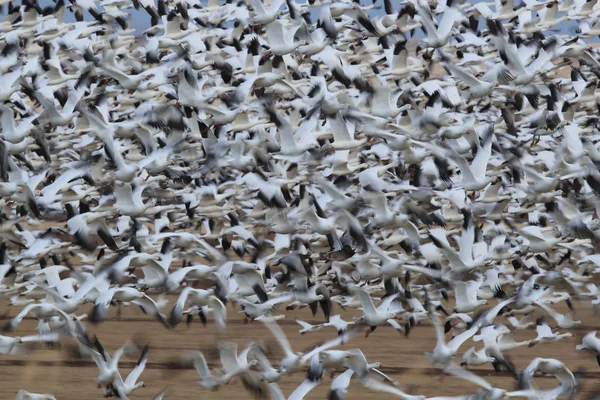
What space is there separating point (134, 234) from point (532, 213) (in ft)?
10.8

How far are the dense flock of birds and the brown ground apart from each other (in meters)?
0.15

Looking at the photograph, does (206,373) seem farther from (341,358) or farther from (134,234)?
(134,234)

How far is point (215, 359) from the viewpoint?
7996 mm

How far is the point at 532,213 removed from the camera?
888 cm

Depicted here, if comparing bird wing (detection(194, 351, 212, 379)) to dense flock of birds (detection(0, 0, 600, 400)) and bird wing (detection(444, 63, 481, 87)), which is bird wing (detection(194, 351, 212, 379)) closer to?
dense flock of birds (detection(0, 0, 600, 400))

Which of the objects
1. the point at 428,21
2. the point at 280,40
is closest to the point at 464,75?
the point at 428,21

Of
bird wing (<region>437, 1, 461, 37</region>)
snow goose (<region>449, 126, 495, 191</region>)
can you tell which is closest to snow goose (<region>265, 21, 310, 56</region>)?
bird wing (<region>437, 1, 461, 37</region>)

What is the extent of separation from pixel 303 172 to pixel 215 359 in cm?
157

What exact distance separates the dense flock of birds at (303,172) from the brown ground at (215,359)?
146 mm

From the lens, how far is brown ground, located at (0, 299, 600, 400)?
7078 millimetres

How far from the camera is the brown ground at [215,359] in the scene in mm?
7078

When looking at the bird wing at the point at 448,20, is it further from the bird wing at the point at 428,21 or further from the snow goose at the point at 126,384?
the snow goose at the point at 126,384

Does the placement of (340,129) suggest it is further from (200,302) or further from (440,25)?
(200,302)

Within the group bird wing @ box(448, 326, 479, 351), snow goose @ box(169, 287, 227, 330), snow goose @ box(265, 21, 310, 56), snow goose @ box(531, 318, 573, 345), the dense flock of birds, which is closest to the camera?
bird wing @ box(448, 326, 479, 351)
